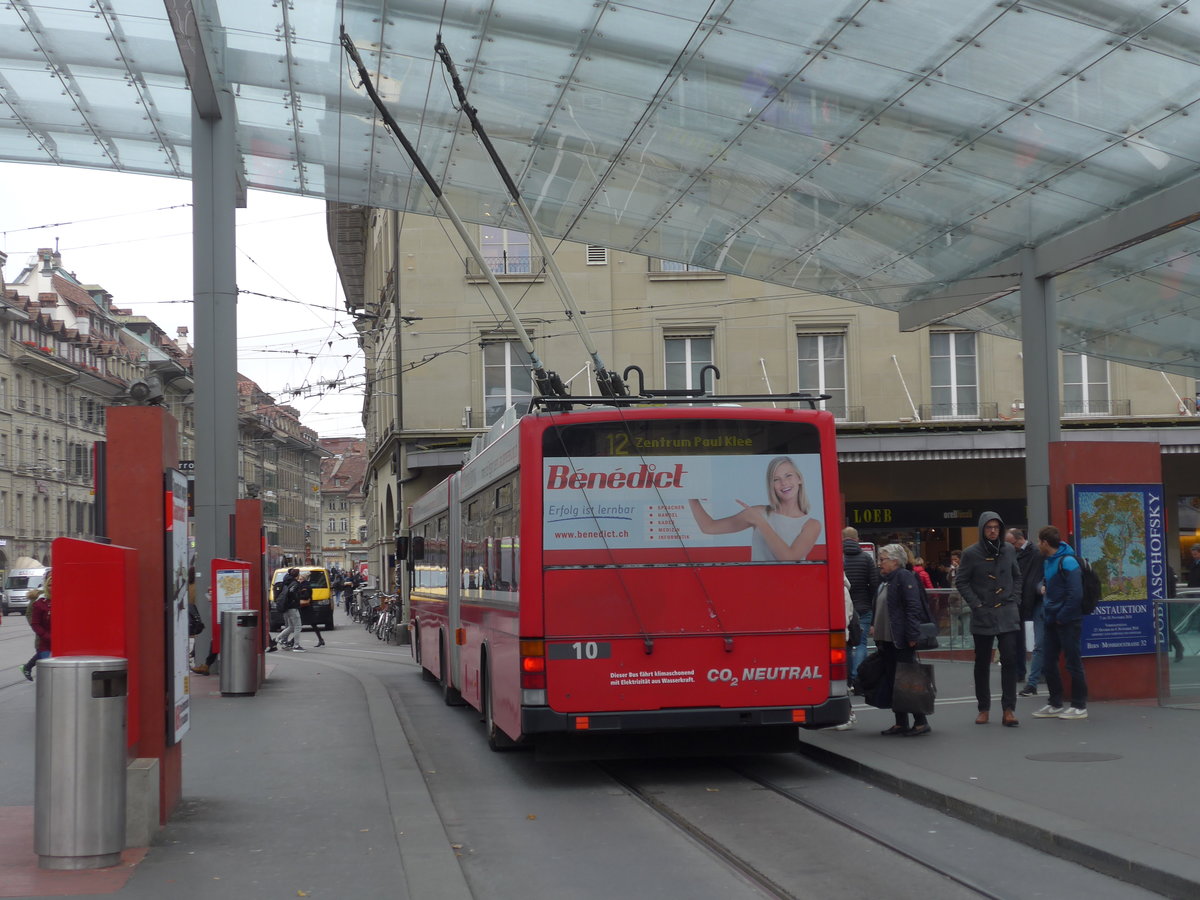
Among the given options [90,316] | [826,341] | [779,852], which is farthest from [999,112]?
[90,316]

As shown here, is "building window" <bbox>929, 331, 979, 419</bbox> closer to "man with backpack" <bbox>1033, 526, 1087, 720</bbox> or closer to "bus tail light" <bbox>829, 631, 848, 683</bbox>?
"man with backpack" <bbox>1033, 526, 1087, 720</bbox>

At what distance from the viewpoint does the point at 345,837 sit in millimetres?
8250

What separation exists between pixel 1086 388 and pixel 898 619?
2529cm

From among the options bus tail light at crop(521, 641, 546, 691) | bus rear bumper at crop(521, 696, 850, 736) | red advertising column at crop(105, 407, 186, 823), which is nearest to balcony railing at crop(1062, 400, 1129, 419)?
bus rear bumper at crop(521, 696, 850, 736)

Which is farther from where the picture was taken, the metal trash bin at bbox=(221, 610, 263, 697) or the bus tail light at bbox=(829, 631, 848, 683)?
the metal trash bin at bbox=(221, 610, 263, 697)

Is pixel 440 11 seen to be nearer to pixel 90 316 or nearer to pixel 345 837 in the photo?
pixel 345 837

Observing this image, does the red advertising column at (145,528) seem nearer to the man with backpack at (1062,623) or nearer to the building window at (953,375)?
the man with backpack at (1062,623)

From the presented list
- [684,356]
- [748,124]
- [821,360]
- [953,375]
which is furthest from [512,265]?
[748,124]

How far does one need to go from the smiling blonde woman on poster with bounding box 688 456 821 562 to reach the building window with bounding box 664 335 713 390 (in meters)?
25.3

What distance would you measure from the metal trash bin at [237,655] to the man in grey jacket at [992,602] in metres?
9.23

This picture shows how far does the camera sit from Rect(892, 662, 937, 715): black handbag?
38.4 ft

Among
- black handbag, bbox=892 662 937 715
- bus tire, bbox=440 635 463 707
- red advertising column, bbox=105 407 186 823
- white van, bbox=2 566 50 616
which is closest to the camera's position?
red advertising column, bbox=105 407 186 823

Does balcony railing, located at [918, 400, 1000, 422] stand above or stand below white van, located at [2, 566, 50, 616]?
above

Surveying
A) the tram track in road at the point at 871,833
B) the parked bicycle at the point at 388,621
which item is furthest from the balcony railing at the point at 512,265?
the tram track in road at the point at 871,833
